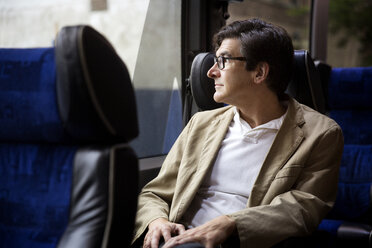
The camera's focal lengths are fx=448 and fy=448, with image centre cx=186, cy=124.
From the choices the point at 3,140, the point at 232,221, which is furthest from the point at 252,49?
the point at 3,140

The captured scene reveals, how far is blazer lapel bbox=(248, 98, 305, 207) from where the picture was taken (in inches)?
59.4

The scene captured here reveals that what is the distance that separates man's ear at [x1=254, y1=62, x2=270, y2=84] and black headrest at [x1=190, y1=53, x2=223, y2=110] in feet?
0.83

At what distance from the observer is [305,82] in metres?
1.80

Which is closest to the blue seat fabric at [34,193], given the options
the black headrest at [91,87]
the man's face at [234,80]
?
the black headrest at [91,87]

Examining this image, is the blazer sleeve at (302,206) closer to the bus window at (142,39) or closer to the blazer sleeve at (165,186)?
the blazer sleeve at (165,186)

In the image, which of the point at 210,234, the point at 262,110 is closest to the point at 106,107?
the point at 210,234

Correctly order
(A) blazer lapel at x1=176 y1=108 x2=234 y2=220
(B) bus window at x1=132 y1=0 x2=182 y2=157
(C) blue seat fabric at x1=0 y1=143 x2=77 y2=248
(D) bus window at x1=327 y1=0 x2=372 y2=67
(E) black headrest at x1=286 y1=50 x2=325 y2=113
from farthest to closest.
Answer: (D) bus window at x1=327 y1=0 x2=372 y2=67
(B) bus window at x1=132 y1=0 x2=182 y2=157
(E) black headrest at x1=286 y1=50 x2=325 y2=113
(A) blazer lapel at x1=176 y1=108 x2=234 y2=220
(C) blue seat fabric at x1=0 y1=143 x2=77 y2=248

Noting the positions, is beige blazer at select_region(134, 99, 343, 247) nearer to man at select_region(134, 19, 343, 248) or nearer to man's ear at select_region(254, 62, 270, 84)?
man at select_region(134, 19, 343, 248)

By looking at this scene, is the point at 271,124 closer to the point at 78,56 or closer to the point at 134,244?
the point at 134,244

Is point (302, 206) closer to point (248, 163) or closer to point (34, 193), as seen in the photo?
point (248, 163)

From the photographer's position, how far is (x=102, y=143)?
104cm

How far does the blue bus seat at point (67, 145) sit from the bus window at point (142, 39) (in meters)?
0.81

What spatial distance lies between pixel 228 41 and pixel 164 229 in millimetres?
737

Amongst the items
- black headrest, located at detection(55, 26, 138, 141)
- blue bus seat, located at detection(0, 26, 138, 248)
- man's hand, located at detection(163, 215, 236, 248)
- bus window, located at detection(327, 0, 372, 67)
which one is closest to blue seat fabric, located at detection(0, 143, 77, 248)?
blue bus seat, located at detection(0, 26, 138, 248)
